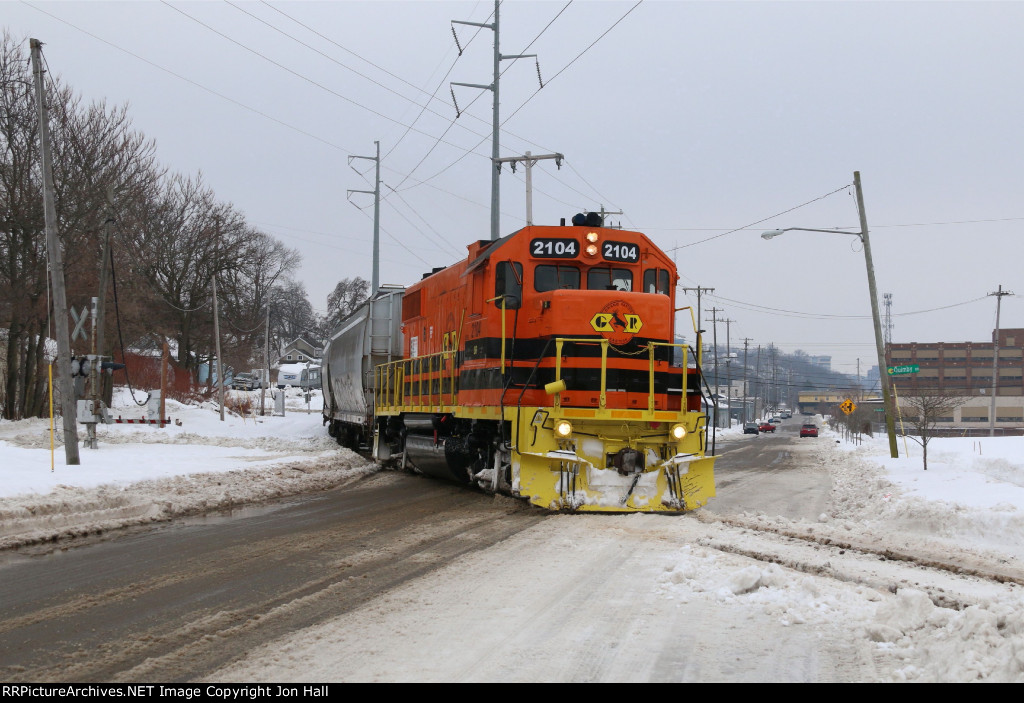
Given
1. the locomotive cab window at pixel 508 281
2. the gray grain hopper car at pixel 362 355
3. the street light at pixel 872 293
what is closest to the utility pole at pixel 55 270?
the gray grain hopper car at pixel 362 355

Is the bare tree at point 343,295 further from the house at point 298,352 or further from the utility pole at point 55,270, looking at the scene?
the utility pole at point 55,270

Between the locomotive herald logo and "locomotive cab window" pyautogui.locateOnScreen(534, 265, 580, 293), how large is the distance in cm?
74

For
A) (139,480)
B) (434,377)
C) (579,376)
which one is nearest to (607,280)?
(579,376)

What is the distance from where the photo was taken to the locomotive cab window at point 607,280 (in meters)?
11.6

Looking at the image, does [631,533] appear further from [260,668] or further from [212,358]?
[212,358]

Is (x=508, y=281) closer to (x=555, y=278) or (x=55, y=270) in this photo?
(x=555, y=278)

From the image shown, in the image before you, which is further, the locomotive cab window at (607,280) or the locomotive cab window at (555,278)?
the locomotive cab window at (607,280)

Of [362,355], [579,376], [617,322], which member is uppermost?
[617,322]

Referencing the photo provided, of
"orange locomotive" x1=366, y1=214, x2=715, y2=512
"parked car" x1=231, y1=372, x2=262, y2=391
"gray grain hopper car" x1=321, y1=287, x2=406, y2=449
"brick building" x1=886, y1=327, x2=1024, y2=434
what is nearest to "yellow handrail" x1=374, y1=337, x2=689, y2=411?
"orange locomotive" x1=366, y1=214, x2=715, y2=512

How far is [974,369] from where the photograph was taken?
304 ft

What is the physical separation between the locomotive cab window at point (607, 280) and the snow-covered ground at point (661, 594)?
125 inches

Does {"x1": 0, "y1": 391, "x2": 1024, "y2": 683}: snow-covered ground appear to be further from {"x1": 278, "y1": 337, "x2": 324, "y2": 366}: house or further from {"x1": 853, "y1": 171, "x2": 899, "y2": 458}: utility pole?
{"x1": 278, "y1": 337, "x2": 324, "y2": 366}: house

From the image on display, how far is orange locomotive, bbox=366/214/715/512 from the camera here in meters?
10.4

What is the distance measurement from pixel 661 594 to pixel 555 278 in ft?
19.4
